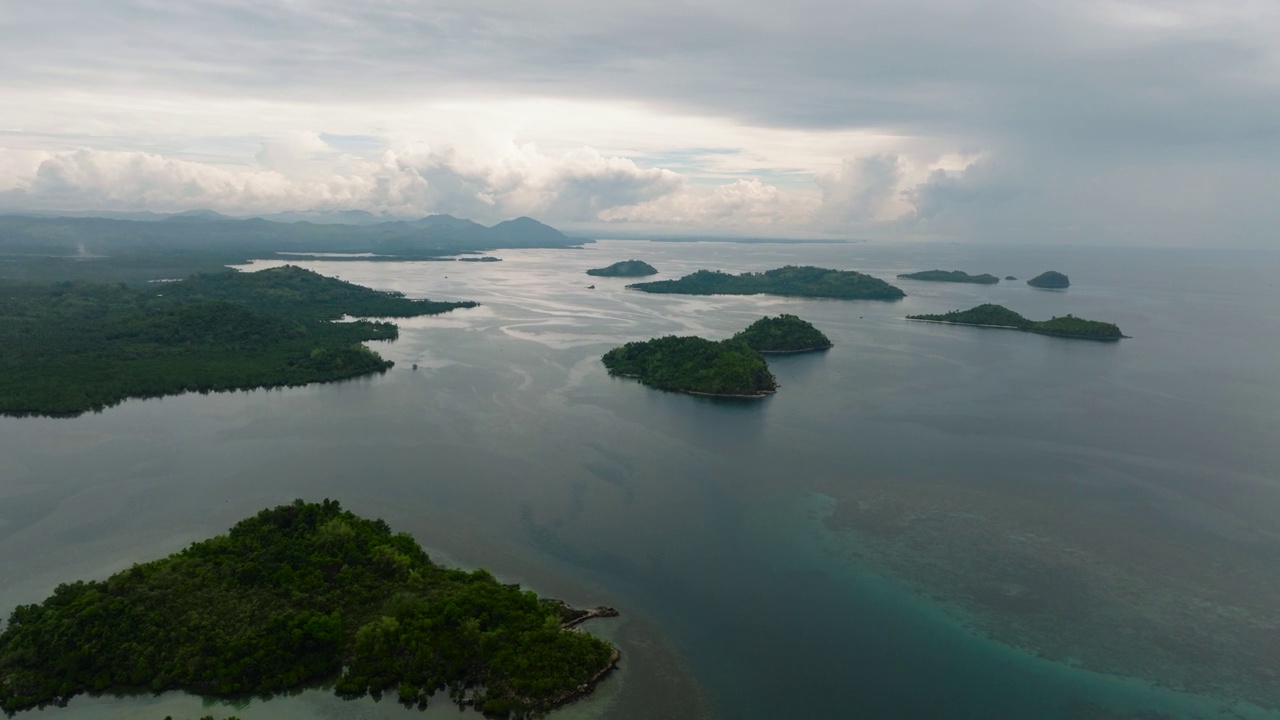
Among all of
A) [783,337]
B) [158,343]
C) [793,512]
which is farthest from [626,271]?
[793,512]

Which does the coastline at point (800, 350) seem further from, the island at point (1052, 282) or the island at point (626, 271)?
the island at point (1052, 282)

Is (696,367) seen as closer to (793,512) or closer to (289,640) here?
(793,512)

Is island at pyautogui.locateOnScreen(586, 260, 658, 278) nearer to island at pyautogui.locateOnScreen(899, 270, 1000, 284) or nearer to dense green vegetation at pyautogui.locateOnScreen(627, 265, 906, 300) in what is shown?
dense green vegetation at pyautogui.locateOnScreen(627, 265, 906, 300)

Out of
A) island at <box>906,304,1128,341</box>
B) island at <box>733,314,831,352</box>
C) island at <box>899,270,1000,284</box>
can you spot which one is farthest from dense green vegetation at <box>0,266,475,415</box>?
island at <box>899,270,1000,284</box>

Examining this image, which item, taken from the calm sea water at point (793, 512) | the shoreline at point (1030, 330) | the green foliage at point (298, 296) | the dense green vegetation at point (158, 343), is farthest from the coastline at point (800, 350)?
the green foliage at point (298, 296)

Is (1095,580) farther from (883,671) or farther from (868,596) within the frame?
(883,671)

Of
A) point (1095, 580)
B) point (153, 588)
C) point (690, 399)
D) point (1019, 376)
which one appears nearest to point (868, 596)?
point (1095, 580)
